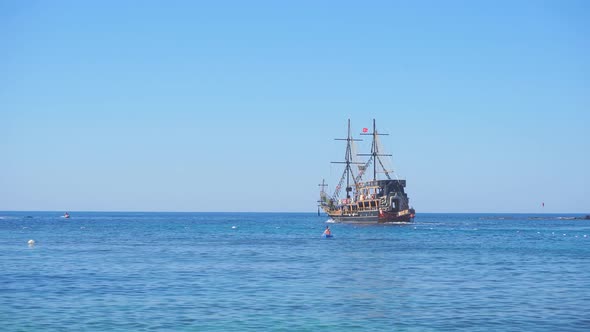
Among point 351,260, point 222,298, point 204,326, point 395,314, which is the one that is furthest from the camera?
point 351,260

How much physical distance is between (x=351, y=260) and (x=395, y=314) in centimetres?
3094

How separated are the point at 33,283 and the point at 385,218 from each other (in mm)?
119528

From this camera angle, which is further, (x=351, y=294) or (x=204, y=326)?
(x=351, y=294)

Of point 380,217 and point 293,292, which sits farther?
point 380,217

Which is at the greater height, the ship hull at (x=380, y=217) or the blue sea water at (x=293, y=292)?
the ship hull at (x=380, y=217)

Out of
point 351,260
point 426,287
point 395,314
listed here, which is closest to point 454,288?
point 426,287

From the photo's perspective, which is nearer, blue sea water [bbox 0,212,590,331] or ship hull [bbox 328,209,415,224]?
blue sea water [bbox 0,212,590,331]

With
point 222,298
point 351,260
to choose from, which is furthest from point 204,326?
point 351,260

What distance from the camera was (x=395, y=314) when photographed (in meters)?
34.7

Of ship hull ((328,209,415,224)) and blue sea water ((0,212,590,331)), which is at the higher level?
ship hull ((328,209,415,224))

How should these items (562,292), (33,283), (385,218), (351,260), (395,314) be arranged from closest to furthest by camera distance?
(395,314) < (562,292) < (33,283) < (351,260) < (385,218)

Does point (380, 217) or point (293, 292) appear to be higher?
point (380, 217)

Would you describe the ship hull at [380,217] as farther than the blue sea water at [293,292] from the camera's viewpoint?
Yes

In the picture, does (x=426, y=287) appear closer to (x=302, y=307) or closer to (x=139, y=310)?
(x=302, y=307)
